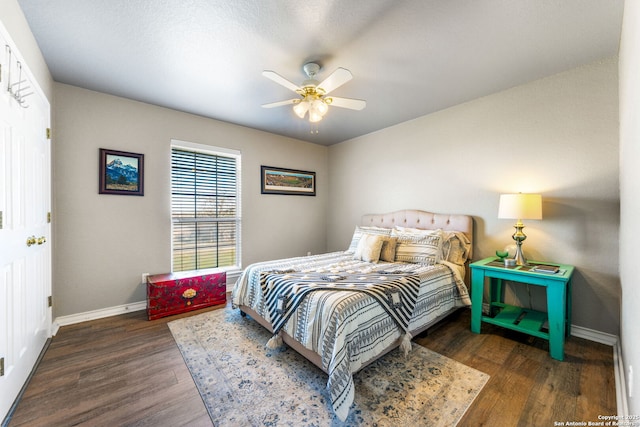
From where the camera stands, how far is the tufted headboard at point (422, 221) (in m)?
3.08

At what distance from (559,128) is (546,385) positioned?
7.52 feet

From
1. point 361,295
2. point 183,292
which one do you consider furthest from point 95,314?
point 361,295

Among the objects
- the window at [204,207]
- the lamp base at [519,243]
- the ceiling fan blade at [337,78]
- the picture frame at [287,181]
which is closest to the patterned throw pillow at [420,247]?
the lamp base at [519,243]

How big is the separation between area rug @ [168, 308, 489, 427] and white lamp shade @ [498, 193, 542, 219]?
4.66 feet

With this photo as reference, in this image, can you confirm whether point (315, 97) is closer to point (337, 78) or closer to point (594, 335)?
point (337, 78)

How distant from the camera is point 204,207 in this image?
3.69 meters

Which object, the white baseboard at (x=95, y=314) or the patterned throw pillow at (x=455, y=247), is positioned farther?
the patterned throw pillow at (x=455, y=247)

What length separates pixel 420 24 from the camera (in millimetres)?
1841

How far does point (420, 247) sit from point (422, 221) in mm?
688

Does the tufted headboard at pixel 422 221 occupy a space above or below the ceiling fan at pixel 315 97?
below

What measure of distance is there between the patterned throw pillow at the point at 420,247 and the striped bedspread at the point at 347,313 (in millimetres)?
113

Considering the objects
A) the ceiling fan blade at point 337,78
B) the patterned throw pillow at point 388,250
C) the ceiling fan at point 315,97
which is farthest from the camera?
the patterned throw pillow at point 388,250

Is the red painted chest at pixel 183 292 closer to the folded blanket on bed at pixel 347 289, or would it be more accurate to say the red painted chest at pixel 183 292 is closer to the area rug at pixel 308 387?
the area rug at pixel 308 387

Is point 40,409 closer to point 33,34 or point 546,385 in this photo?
point 33,34
